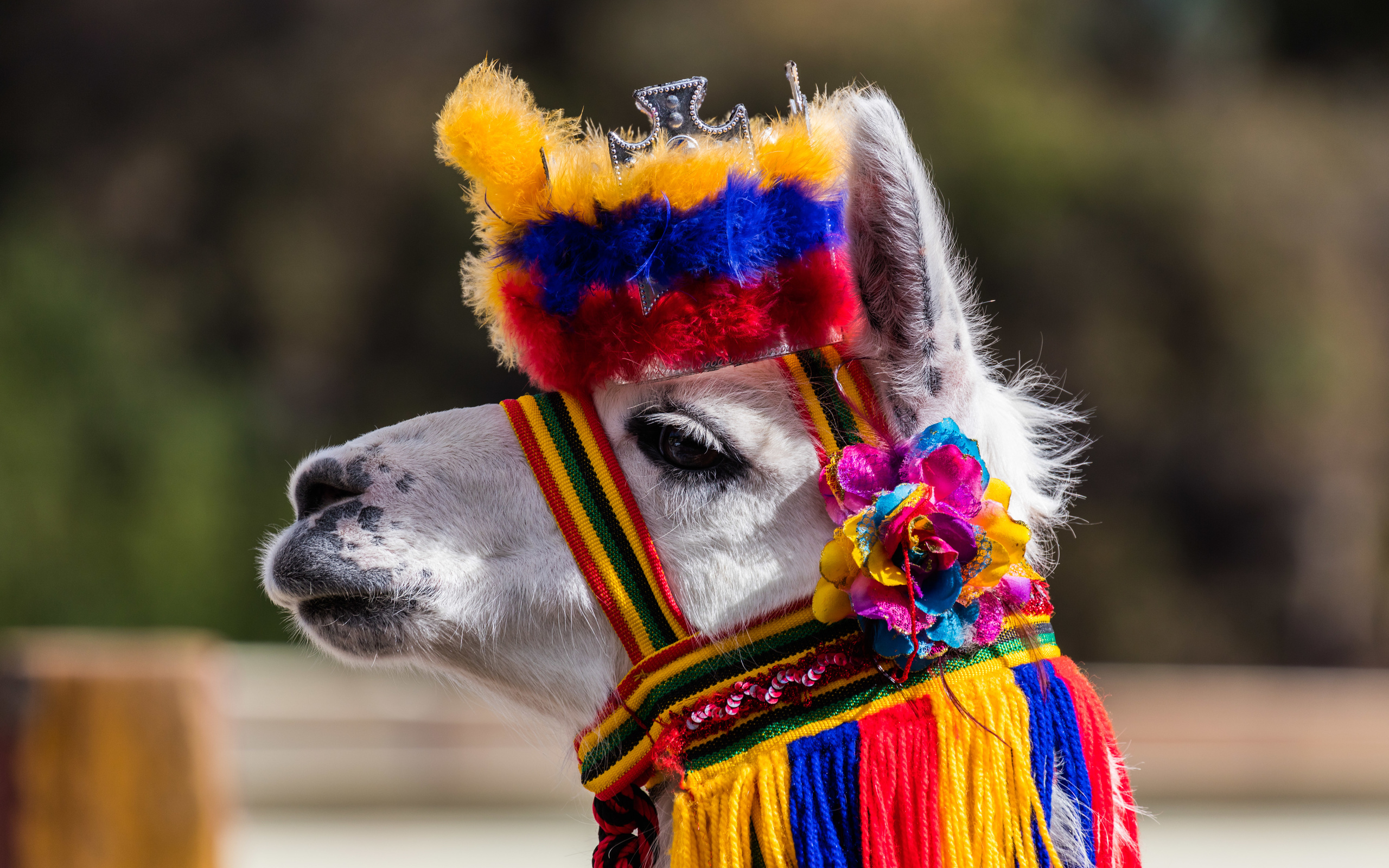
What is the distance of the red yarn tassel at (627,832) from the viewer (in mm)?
2133

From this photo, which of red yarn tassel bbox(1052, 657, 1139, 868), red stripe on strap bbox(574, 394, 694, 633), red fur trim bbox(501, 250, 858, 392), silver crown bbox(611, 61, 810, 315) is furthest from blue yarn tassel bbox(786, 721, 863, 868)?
silver crown bbox(611, 61, 810, 315)

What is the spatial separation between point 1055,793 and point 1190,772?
9.18 metres

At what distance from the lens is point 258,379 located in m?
15.7

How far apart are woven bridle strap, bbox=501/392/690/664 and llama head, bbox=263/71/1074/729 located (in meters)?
0.02

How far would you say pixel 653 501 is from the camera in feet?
6.83

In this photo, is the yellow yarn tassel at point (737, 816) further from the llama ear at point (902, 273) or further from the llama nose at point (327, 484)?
the llama nose at point (327, 484)

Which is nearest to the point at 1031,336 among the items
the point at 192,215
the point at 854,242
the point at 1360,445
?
the point at 1360,445

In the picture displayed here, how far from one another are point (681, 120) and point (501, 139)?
1.02ft

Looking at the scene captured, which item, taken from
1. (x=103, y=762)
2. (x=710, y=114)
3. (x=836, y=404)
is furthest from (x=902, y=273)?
(x=710, y=114)

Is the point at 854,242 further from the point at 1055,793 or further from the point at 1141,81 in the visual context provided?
the point at 1141,81

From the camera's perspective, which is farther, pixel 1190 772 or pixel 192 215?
pixel 192 215

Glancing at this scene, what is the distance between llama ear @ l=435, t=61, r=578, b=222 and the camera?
83.8 inches

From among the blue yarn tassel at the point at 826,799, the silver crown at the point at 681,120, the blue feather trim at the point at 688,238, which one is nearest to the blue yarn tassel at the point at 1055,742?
the blue yarn tassel at the point at 826,799

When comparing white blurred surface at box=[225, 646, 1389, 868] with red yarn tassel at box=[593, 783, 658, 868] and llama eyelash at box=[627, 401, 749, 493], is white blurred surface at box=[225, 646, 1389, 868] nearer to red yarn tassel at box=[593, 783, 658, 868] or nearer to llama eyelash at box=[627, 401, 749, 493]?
red yarn tassel at box=[593, 783, 658, 868]
